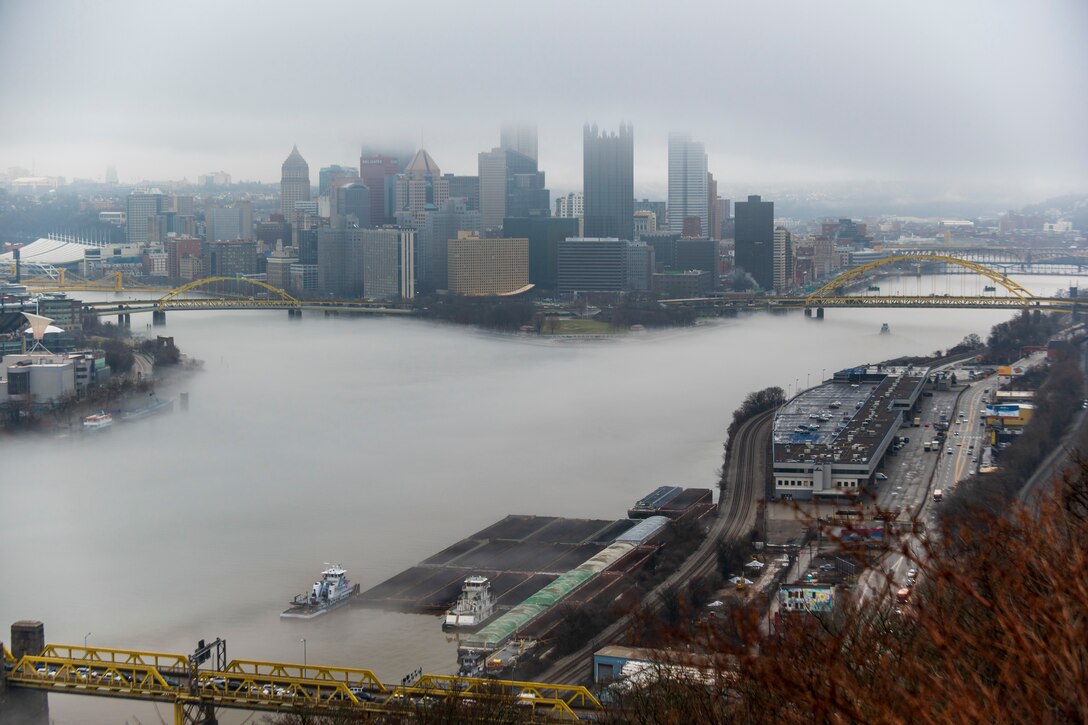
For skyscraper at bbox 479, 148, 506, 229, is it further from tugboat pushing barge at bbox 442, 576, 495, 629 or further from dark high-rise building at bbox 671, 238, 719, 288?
tugboat pushing barge at bbox 442, 576, 495, 629

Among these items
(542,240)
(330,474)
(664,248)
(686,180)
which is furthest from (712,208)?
(330,474)

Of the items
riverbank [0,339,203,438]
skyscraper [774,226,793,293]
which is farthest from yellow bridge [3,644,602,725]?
skyscraper [774,226,793,293]

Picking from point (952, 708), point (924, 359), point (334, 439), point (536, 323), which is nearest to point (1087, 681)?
point (952, 708)

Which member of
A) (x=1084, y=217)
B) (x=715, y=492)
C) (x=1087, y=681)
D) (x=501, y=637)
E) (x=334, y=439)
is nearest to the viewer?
(x=1087, y=681)

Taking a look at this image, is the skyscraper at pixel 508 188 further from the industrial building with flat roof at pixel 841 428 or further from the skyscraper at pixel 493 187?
the industrial building with flat roof at pixel 841 428

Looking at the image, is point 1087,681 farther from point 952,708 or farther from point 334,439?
point 334,439

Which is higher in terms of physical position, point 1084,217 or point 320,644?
point 1084,217
